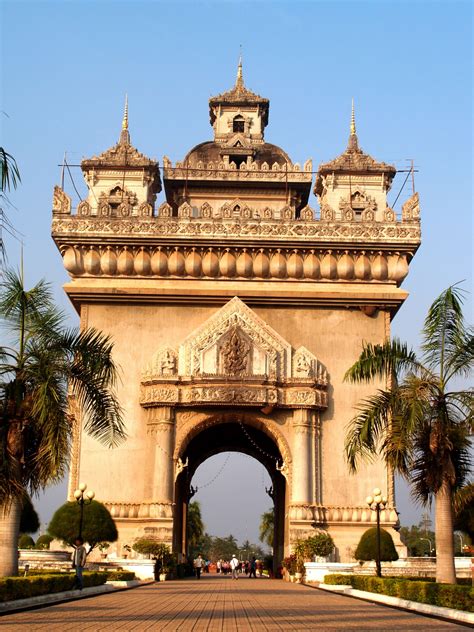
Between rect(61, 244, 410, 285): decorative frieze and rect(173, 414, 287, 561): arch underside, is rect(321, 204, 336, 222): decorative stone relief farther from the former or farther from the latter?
rect(173, 414, 287, 561): arch underside

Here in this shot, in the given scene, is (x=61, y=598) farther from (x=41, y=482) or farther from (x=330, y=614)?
(x=330, y=614)

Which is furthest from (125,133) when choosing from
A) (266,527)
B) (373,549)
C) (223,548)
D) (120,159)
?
(223,548)

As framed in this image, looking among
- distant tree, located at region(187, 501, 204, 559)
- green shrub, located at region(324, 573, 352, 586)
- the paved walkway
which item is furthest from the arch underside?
distant tree, located at region(187, 501, 204, 559)

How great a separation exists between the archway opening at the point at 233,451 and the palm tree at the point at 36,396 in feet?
40.0

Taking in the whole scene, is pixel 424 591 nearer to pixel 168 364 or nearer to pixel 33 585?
pixel 33 585

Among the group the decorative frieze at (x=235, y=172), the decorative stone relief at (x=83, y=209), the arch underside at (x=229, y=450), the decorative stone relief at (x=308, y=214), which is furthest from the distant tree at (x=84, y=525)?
the decorative frieze at (x=235, y=172)

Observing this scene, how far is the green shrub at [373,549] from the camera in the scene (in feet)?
81.7

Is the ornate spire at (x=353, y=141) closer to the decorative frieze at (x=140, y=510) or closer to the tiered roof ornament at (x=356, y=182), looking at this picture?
the tiered roof ornament at (x=356, y=182)

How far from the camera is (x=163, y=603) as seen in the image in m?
16.2

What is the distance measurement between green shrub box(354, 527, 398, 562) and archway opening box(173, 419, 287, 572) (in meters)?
4.35

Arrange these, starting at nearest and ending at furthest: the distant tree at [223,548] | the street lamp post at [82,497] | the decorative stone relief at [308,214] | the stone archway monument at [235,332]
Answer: the street lamp post at [82,497] → the stone archway monument at [235,332] → the decorative stone relief at [308,214] → the distant tree at [223,548]

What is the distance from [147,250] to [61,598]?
13.8 m

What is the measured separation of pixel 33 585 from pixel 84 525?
8945mm

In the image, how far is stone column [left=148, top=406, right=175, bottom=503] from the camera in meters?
26.9
